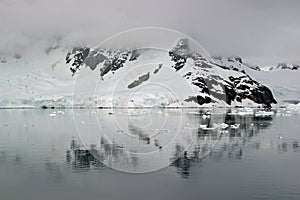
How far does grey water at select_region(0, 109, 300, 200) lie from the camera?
58.3ft

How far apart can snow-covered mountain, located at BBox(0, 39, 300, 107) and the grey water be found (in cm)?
8329

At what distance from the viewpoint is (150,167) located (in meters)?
22.9

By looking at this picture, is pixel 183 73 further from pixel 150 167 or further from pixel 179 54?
pixel 150 167

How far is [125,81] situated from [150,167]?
119366 mm

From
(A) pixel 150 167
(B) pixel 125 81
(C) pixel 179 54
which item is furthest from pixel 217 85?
(A) pixel 150 167

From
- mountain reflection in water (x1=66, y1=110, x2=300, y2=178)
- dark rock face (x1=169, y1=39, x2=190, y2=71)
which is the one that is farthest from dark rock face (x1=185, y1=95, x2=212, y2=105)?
mountain reflection in water (x1=66, y1=110, x2=300, y2=178)

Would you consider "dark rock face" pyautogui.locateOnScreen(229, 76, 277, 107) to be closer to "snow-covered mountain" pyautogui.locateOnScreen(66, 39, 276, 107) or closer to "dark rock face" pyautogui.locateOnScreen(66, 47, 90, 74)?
"snow-covered mountain" pyautogui.locateOnScreen(66, 39, 276, 107)

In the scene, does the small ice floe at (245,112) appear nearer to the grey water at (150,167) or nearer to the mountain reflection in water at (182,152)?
the grey water at (150,167)

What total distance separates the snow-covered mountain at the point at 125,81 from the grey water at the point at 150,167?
273ft

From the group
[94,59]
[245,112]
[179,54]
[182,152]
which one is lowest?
[182,152]

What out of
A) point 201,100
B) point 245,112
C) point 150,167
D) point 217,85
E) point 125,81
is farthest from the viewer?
point 217,85

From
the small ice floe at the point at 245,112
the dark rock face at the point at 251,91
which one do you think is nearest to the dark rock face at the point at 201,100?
the dark rock face at the point at 251,91

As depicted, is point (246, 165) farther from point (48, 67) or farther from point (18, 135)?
point (48, 67)

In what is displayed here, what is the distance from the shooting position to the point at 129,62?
16225cm
